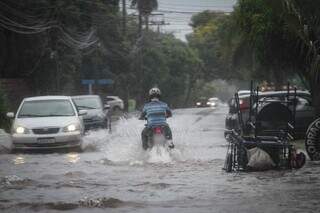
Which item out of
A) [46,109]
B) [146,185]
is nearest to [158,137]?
[146,185]

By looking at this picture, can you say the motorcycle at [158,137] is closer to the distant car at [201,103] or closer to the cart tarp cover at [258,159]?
the cart tarp cover at [258,159]

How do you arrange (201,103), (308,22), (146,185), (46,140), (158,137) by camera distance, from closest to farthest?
Answer: (146,185) < (308,22) < (158,137) < (46,140) < (201,103)

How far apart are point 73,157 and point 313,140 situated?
6184 mm

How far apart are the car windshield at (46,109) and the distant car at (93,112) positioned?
709 centimetres

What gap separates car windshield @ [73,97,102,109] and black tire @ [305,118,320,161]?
15.9 meters

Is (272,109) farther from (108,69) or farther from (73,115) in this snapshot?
(108,69)

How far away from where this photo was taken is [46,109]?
20594mm

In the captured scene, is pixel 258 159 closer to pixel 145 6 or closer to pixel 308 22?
pixel 308 22

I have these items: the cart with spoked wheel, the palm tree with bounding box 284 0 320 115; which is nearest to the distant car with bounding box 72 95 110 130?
the cart with spoked wheel

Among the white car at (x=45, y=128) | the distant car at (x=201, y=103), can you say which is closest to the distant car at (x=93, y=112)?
the white car at (x=45, y=128)

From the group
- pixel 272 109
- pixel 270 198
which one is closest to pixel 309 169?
pixel 272 109

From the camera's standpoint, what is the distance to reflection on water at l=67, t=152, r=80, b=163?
1736 cm

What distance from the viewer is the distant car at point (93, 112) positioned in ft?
94.7

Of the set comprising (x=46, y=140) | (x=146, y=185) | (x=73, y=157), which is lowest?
(x=73, y=157)
